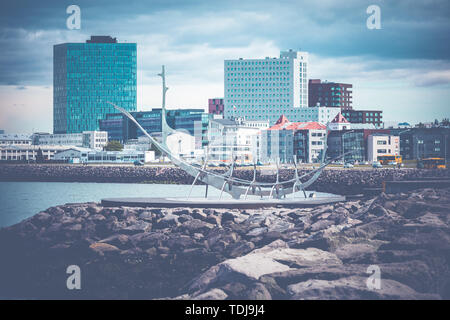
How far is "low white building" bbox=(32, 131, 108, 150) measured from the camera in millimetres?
95125

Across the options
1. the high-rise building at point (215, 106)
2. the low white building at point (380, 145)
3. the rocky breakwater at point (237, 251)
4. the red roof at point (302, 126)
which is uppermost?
the high-rise building at point (215, 106)

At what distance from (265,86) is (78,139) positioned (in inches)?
1099

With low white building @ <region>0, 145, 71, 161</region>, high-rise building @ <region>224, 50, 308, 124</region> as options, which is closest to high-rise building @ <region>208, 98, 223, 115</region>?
high-rise building @ <region>224, 50, 308, 124</region>

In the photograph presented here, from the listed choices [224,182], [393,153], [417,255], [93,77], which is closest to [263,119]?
[93,77]

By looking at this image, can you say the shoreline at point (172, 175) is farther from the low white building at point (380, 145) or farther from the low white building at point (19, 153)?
the low white building at point (380, 145)

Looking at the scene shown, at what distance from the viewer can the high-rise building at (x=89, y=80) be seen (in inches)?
3767

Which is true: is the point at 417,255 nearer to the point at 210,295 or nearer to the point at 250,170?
the point at 210,295

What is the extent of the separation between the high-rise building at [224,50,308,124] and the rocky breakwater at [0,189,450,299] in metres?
64.2

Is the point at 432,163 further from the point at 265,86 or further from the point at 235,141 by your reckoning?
the point at 265,86

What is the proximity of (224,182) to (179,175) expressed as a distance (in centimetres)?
2891

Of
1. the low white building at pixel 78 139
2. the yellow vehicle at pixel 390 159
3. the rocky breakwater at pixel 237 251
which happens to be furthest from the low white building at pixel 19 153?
the rocky breakwater at pixel 237 251

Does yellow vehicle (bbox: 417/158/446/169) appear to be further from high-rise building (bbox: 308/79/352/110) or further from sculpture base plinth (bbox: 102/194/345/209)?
high-rise building (bbox: 308/79/352/110)

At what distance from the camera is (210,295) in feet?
41.3

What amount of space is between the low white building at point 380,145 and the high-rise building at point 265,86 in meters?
25.1
